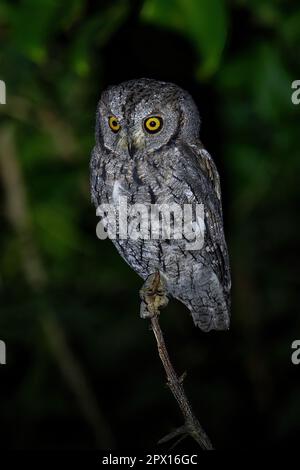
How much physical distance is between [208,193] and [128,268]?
1.95 metres

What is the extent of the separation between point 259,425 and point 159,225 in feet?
7.96

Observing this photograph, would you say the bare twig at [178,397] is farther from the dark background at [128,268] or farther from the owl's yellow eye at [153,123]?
the dark background at [128,268]

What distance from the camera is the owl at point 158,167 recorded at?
1.44m

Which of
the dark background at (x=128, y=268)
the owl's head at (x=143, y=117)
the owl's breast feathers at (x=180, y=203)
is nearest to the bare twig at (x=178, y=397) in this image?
the owl's breast feathers at (x=180, y=203)

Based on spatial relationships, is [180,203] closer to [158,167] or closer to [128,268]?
[158,167]

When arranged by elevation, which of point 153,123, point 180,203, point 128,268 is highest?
point 153,123

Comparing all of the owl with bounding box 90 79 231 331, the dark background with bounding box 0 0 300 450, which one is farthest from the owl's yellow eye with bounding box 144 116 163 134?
the dark background with bounding box 0 0 300 450

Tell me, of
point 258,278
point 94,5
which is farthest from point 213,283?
point 258,278

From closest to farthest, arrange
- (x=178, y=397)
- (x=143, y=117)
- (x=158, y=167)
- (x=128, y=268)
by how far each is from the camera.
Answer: (x=178, y=397) < (x=143, y=117) < (x=158, y=167) < (x=128, y=268)

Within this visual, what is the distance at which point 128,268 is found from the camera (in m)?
3.52

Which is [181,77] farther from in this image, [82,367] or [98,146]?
[82,367]

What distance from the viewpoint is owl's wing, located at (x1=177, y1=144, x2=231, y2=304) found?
1594 mm

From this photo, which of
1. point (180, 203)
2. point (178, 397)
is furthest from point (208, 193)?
point (178, 397)

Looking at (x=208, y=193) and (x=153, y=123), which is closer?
(x=153, y=123)
